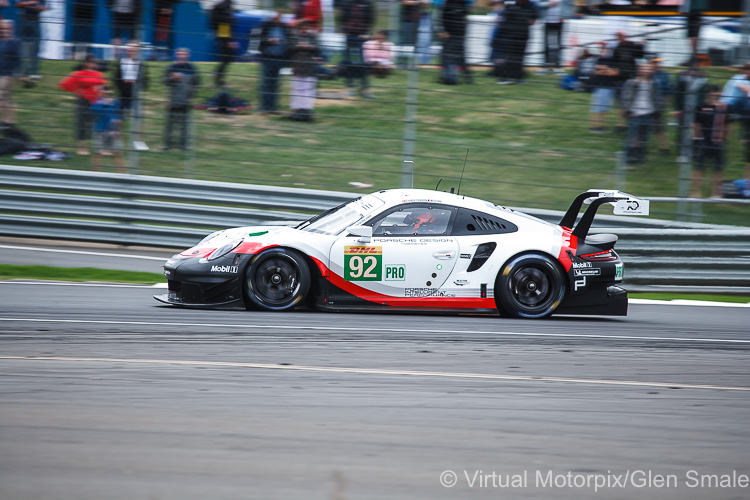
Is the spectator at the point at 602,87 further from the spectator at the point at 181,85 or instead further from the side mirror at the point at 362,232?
the spectator at the point at 181,85

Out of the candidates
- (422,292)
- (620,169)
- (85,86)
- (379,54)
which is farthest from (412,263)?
(85,86)

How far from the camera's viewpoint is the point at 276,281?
8.24 m

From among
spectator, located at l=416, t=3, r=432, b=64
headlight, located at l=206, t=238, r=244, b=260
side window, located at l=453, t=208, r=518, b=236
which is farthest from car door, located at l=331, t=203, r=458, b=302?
spectator, located at l=416, t=3, r=432, b=64

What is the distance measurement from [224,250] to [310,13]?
212 inches

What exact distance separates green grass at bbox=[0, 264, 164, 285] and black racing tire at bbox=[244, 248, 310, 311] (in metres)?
2.54

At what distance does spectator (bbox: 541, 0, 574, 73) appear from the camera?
12188mm

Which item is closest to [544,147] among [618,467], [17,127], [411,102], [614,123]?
[614,123]

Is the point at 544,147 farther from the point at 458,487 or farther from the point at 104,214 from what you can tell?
the point at 458,487

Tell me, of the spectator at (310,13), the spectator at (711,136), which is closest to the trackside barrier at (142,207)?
the spectator at (711,136)

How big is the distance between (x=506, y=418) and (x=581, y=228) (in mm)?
4365

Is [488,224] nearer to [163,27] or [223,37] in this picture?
[223,37]

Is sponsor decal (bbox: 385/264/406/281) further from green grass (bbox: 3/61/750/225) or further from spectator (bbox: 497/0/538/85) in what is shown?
spectator (bbox: 497/0/538/85)

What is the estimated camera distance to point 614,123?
39.2 ft

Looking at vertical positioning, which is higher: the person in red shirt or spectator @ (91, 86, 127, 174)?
the person in red shirt
